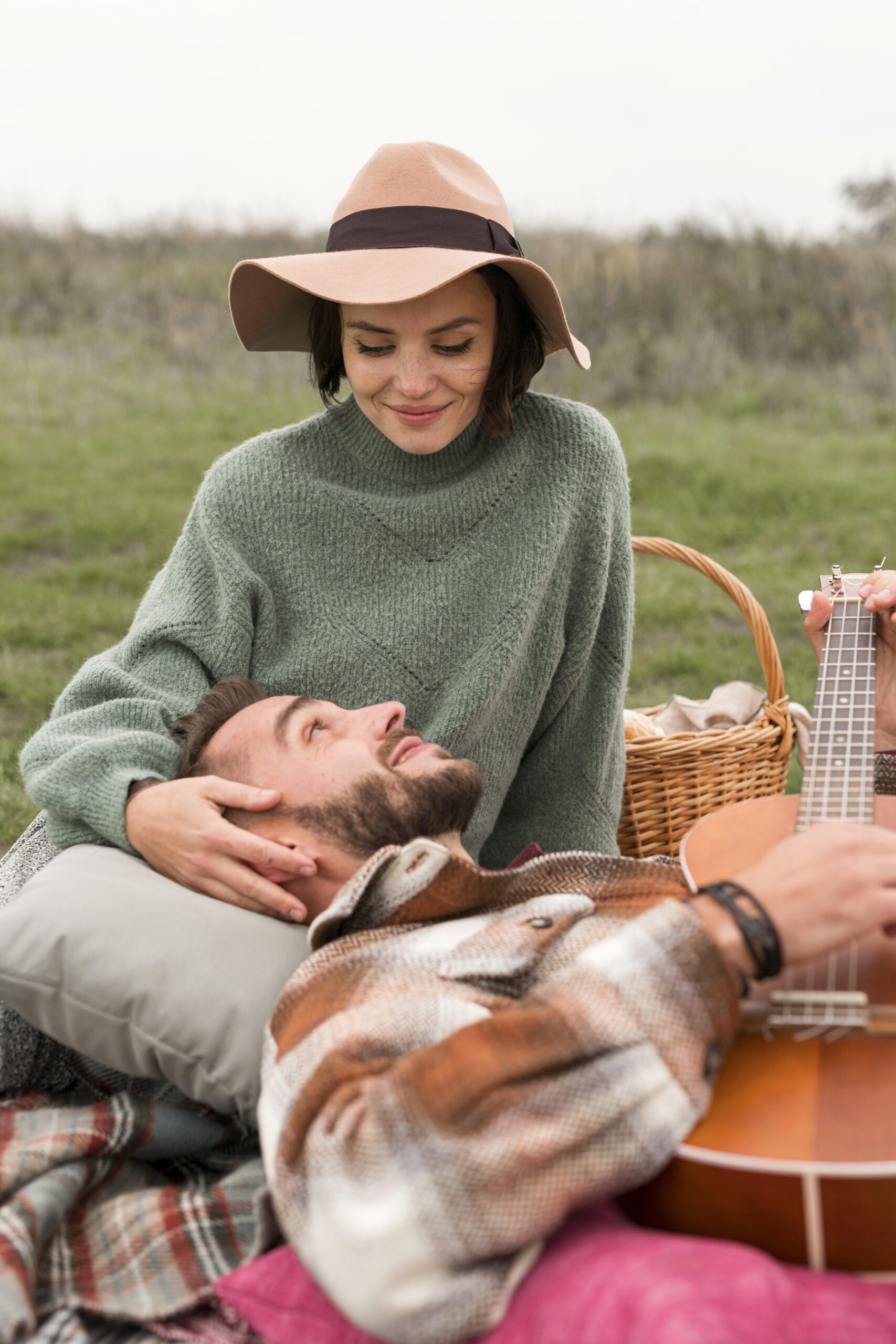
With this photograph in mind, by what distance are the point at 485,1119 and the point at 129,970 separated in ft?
2.41

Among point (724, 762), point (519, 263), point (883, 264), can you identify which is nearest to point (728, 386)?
point (883, 264)

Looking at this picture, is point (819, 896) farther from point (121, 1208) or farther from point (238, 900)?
point (121, 1208)

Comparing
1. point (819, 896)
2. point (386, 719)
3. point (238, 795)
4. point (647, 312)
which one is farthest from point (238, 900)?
point (647, 312)

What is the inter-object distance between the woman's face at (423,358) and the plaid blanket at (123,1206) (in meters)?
1.46

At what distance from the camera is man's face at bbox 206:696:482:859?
2.17m

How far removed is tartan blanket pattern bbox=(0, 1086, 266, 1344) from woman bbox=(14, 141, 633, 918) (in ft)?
2.03

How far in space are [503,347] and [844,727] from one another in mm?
1153

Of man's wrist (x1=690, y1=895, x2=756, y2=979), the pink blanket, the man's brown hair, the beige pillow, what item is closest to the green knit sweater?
the man's brown hair

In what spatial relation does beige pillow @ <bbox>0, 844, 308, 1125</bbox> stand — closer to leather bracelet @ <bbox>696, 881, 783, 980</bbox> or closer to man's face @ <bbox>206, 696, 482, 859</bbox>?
man's face @ <bbox>206, 696, 482, 859</bbox>

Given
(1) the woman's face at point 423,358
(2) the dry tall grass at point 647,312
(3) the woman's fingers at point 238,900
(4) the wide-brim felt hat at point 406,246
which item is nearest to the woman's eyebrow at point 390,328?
(1) the woman's face at point 423,358

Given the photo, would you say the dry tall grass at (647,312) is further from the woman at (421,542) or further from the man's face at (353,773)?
the man's face at (353,773)

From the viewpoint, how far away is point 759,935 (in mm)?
1610

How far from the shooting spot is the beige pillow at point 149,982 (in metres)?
1.93

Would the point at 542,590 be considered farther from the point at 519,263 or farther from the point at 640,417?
the point at 640,417
